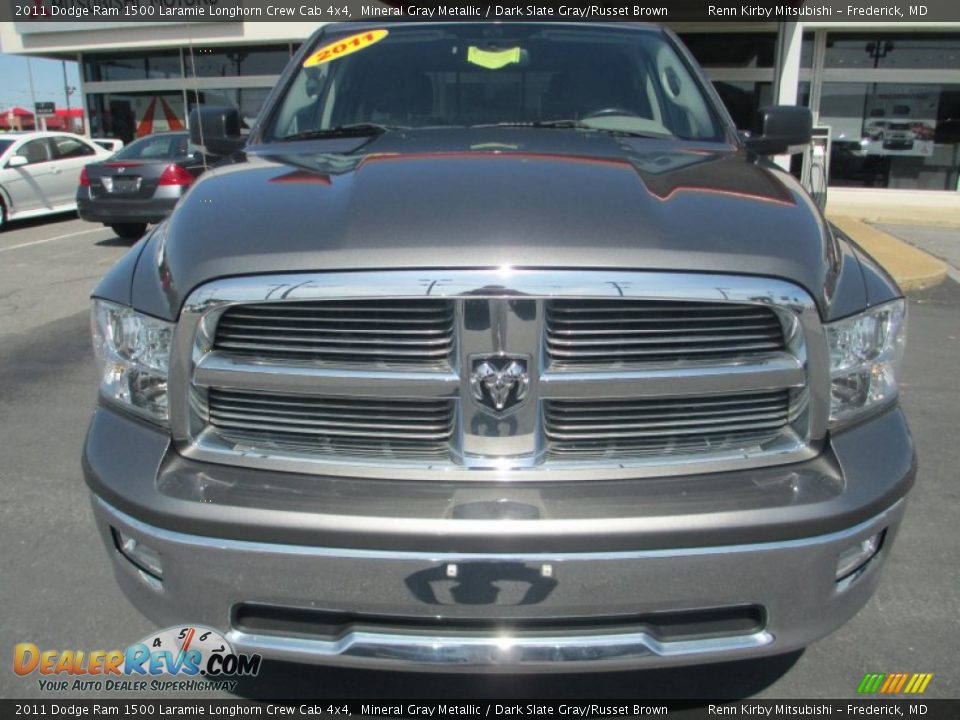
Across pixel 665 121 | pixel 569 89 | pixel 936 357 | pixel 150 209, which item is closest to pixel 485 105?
pixel 569 89

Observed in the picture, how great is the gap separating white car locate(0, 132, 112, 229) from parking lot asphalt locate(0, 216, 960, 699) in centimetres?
966

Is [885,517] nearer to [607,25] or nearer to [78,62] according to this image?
[607,25]

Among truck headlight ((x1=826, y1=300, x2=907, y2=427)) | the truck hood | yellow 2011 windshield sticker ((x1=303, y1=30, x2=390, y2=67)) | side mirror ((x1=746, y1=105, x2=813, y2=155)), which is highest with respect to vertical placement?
yellow 2011 windshield sticker ((x1=303, y1=30, x2=390, y2=67))

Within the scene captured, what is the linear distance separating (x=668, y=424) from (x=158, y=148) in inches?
464

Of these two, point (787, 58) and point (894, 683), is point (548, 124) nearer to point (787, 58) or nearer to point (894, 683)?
point (894, 683)

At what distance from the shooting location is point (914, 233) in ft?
43.7

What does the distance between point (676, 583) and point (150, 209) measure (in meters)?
10.8

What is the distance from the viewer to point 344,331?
1.83 meters

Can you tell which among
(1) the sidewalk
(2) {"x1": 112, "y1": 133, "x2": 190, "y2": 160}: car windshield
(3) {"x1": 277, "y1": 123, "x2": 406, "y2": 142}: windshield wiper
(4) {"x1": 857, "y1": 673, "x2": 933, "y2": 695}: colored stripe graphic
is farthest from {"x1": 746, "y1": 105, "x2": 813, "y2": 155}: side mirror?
(2) {"x1": 112, "y1": 133, "x2": 190, "y2": 160}: car windshield

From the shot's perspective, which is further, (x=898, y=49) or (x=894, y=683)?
(x=898, y=49)

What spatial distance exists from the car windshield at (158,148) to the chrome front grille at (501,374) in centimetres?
1067

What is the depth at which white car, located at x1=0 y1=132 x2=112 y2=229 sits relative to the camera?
1338 cm

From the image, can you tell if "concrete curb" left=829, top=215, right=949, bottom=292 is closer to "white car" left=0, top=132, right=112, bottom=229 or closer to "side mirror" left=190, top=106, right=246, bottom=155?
"side mirror" left=190, top=106, right=246, bottom=155

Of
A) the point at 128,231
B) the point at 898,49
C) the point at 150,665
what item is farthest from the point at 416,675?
the point at 898,49
